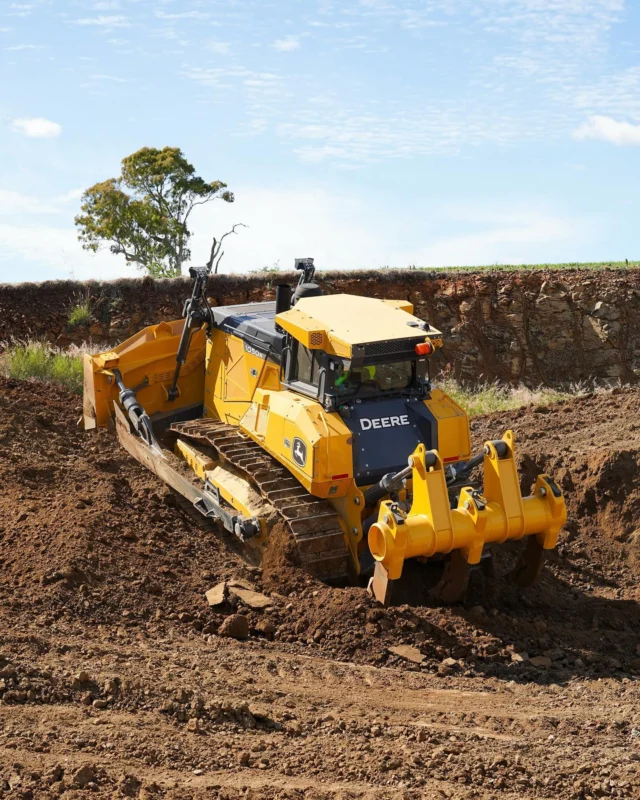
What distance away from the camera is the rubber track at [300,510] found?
304 inches

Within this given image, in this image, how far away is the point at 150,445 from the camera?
10.2 m

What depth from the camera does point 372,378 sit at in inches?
319

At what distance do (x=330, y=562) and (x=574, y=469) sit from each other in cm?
394

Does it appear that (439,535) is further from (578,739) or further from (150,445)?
(150,445)

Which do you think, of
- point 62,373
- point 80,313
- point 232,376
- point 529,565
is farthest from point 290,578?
point 80,313

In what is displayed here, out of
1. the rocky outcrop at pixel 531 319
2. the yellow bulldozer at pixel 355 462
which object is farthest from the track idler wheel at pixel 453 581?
the rocky outcrop at pixel 531 319

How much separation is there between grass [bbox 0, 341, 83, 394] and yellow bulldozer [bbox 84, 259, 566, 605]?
592 centimetres

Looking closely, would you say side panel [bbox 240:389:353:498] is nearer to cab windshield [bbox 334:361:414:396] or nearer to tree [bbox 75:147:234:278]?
cab windshield [bbox 334:361:414:396]

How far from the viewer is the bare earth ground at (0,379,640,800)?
4.81m

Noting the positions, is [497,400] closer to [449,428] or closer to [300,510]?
[449,428]

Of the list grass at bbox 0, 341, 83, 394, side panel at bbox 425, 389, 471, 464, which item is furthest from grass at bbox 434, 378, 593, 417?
side panel at bbox 425, 389, 471, 464

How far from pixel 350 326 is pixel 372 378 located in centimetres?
49

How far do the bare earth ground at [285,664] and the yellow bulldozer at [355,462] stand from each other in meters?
0.40

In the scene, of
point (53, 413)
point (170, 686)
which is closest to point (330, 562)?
point (170, 686)
